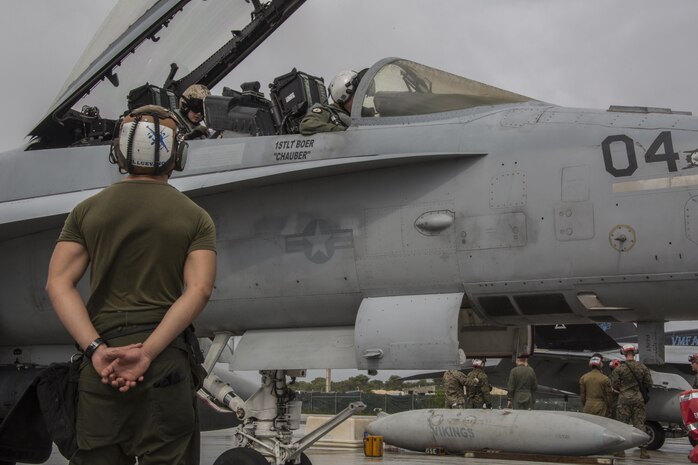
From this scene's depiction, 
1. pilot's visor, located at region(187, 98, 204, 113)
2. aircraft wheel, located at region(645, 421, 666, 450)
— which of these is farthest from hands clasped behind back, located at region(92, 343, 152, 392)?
aircraft wheel, located at region(645, 421, 666, 450)

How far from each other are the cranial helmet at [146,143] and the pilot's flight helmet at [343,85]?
442 centimetres

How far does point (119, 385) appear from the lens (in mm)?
2947

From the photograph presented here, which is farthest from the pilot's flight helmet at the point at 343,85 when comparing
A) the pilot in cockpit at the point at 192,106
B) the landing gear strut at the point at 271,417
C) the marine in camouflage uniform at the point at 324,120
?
the landing gear strut at the point at 271,417

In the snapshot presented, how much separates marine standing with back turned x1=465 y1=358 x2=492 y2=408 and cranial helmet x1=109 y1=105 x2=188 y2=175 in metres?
13.6

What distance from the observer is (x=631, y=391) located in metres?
14.0

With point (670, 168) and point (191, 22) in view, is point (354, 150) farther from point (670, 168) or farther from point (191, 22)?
point (191, 22)

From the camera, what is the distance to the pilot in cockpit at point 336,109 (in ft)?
23.6

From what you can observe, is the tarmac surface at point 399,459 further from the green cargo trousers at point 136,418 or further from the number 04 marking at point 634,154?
the green cargo trousers at point 136,418

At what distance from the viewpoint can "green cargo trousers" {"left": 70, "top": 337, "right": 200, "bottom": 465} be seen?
9.89 feet

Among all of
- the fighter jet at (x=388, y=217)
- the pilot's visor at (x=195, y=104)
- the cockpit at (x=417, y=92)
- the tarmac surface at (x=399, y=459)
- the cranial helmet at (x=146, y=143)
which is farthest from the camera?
the tarmac surface at (x=399, y=459)

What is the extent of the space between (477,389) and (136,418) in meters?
13.9

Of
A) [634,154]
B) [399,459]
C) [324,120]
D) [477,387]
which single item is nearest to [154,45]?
[324,120]

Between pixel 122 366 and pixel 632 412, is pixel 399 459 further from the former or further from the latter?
pixel 122 366

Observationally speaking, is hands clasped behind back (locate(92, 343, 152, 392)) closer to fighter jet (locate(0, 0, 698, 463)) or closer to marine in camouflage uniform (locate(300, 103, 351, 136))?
fighter jet (locate(0, 0, 698, 463))
